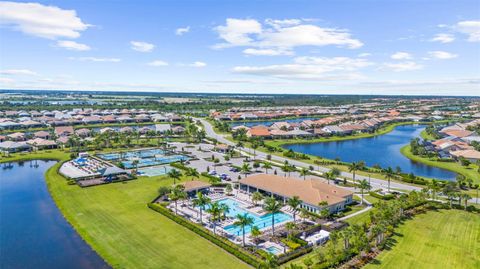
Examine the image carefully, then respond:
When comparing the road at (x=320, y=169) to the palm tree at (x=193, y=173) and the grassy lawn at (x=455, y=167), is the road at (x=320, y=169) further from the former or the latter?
the palm tree at (x=193, y=173)

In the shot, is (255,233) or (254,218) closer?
(255,233)

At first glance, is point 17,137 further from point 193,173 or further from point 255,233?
point 255,233

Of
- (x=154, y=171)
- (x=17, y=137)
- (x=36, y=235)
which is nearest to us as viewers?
(x=36, y=235)

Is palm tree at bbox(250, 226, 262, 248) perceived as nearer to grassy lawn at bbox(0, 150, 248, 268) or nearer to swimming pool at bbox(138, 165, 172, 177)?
grassy lawn at bbox(0, 150, 248, 268)

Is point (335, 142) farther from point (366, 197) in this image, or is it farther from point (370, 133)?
point (366, 197)

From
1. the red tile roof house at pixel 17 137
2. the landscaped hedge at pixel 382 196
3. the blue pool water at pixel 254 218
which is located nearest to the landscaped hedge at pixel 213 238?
the blue pool water at pixel 254 218

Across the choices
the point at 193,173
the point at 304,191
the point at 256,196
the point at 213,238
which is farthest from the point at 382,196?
the point at 193,173
